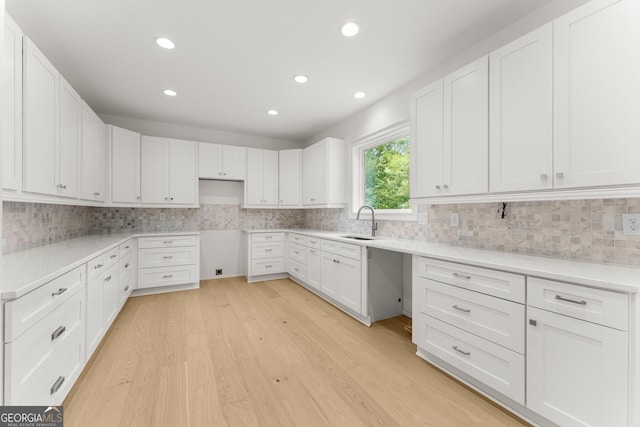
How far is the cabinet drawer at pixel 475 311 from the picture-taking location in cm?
147

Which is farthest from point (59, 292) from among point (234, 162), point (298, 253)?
point (234, 162)

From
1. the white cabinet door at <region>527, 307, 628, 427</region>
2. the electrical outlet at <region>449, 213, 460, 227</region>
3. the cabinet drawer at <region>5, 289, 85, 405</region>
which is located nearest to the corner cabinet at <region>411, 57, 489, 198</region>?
the electrical outlet at <region>449, 213, 460, 227</region>

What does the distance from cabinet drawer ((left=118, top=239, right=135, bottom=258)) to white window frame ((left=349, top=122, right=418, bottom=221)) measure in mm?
2859

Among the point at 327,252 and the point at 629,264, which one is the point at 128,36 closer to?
the point at 327,252

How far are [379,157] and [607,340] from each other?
2755 mm

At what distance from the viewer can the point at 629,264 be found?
1.46 m

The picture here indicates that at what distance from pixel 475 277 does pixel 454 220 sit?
86 cm

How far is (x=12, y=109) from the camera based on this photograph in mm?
1483

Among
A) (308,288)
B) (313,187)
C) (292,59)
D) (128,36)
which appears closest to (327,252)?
(308,288)

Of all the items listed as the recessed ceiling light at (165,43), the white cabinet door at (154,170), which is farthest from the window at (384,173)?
the white cabinet door at (154,170)

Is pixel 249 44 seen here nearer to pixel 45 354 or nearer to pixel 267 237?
pixel 45 354

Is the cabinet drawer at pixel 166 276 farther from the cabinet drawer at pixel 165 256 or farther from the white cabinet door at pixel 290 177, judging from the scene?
the white cabinet door at pixel 290 177

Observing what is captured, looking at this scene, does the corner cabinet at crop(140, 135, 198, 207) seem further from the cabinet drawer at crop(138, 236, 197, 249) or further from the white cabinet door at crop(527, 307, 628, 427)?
the white cabinet door at crop(527, 307, 628, 427)

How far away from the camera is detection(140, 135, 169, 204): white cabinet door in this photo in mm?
3771
